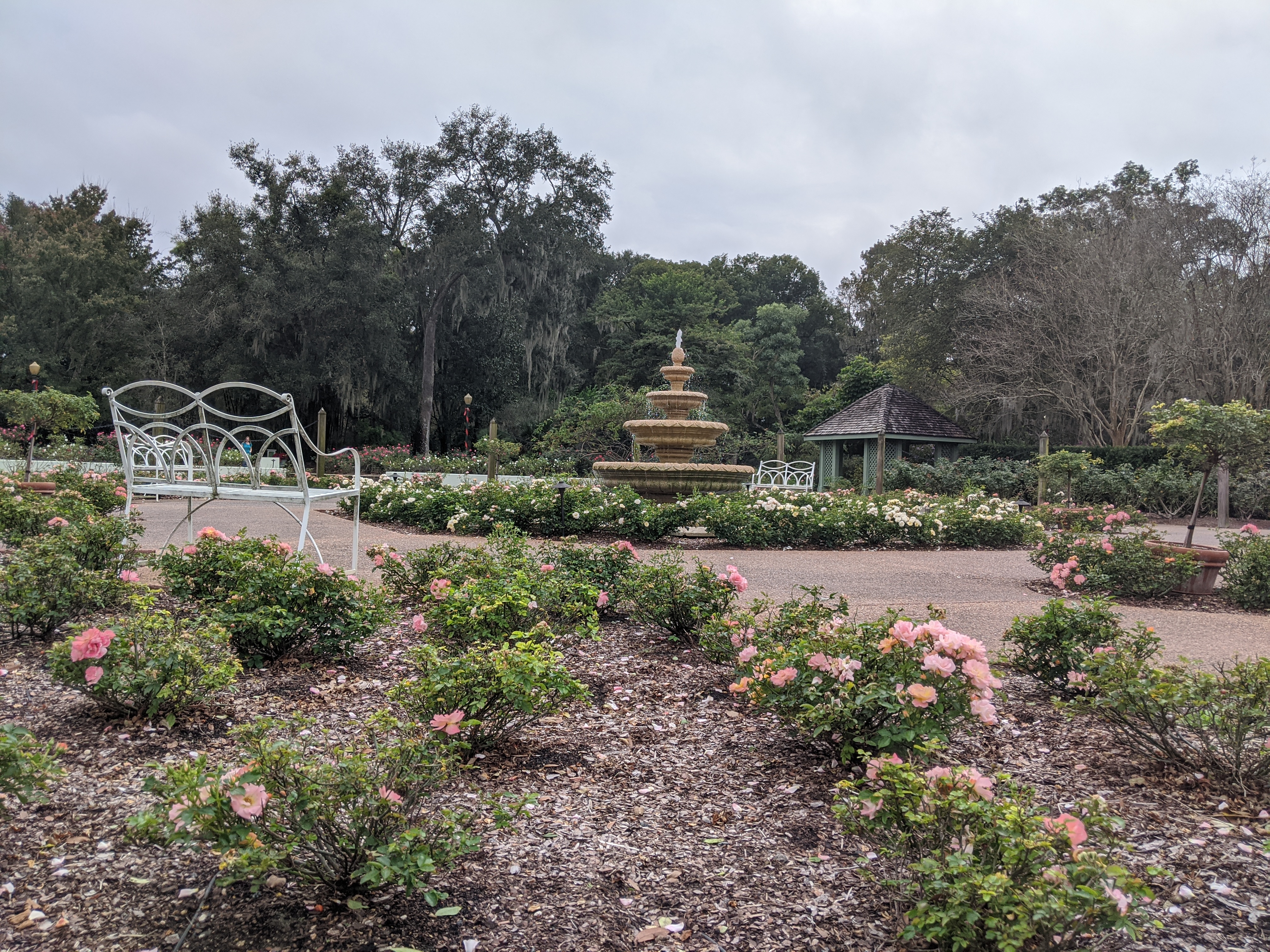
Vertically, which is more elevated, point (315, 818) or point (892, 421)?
point (892, 421)

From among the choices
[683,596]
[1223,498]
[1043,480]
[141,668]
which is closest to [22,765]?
[141,668]

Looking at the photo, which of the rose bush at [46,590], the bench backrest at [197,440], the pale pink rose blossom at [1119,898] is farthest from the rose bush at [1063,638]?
the rose bush at [46,590]

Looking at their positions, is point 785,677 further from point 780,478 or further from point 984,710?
point 780,478

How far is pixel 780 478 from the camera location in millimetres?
16703

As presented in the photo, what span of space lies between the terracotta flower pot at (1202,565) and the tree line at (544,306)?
14481mm

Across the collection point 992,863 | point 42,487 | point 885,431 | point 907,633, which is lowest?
point 992,863

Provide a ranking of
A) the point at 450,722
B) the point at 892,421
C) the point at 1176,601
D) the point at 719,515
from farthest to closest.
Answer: the point at 892,421 < the point at 719,515 < the point at 1176,601 < the point at 450,722

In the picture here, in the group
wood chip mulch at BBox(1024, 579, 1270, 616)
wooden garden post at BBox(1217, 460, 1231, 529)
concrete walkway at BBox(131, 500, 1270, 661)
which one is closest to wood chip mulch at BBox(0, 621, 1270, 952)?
concrete walkway at BBox(131, 500, 1270, 661)

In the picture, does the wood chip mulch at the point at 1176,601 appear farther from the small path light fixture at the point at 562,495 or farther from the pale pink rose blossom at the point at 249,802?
the pale pink rose blossom at the point at 249,802

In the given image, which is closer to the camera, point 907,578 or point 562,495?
point 907,578

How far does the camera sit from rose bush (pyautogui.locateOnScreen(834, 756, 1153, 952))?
1187 mm

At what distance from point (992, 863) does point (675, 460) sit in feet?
26.8

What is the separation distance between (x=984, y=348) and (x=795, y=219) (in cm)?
1650

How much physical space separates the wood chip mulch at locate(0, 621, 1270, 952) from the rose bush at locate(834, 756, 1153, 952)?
13cm
